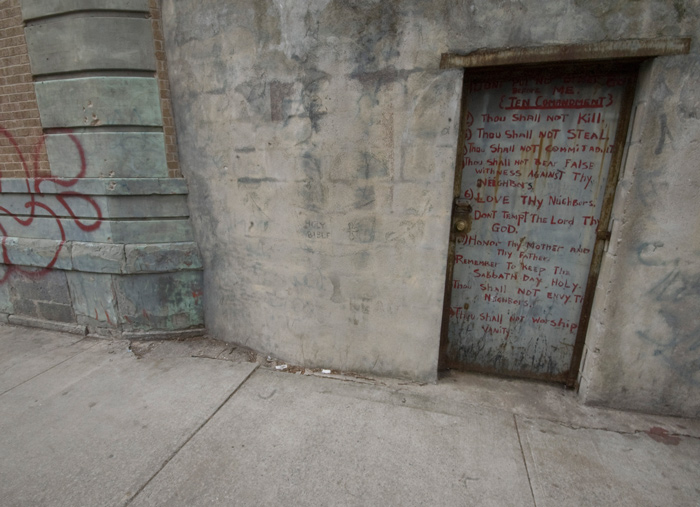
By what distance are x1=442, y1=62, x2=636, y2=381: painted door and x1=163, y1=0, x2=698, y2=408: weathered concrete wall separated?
0.25 m

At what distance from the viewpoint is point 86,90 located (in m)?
3.01

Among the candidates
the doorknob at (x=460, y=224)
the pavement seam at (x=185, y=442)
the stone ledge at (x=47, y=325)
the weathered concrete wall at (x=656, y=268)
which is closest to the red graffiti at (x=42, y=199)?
the stone ledge at (x=47, y=325)

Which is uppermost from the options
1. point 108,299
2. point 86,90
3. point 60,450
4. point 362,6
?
point 362,6

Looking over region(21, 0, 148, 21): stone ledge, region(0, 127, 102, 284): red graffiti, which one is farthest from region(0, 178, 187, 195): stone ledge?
region(21, 0, 148, 21): stone ledge

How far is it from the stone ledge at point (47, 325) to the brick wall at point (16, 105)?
155cm

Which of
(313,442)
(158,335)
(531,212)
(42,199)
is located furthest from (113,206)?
(531,212)

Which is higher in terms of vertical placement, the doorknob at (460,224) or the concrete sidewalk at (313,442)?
the doorknob at (460,224)

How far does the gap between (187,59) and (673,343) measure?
4.33 m

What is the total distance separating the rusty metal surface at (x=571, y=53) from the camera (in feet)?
6.79

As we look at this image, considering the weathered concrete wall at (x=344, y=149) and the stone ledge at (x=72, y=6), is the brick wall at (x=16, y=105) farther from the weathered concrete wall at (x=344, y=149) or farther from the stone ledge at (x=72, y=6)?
the weathered concrete wall at (x=344, y=149)

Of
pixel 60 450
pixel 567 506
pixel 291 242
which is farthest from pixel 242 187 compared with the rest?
pixel 567 506

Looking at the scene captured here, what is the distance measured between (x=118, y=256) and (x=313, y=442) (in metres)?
2.46

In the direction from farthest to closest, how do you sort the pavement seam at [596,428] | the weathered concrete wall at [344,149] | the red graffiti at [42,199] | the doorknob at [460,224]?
the red graffiti at [42,199] → the doorknob at [460,224] → the pavement seam at [596,428] → the weathered concrete wall at [344,149]

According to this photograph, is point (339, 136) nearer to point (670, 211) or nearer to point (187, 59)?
point (187, 59)
